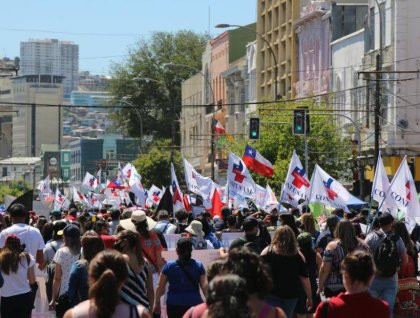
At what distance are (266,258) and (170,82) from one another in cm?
10009

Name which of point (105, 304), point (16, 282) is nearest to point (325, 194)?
point (16, 282)

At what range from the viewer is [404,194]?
2023cm

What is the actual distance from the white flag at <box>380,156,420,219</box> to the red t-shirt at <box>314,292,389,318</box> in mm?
10999

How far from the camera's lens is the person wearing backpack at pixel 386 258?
14344 millimetres

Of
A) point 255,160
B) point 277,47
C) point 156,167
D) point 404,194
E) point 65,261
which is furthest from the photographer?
point 156,167

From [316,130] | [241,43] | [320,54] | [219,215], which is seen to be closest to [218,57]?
[241,43]

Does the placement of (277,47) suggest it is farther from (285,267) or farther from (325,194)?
(285,267)

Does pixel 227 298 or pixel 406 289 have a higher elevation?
pixel 227 298

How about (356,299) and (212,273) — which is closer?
(212,273)

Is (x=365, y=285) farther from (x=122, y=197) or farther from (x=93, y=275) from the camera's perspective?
(x=122, y=197)

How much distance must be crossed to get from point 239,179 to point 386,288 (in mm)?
15923

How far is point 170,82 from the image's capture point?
112688mm

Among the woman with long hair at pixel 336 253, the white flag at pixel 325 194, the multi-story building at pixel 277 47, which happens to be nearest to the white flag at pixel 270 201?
the white flag at pixel 325 194

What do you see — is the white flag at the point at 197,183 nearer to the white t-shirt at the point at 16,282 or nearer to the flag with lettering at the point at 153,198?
the flag with lettering at the point at 153,198
